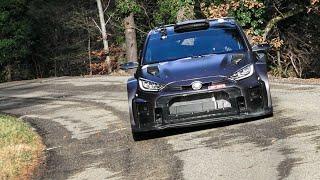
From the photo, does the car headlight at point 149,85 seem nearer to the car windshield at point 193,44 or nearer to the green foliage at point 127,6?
the car windshield at point 193,44

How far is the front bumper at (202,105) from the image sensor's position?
873 centimetres

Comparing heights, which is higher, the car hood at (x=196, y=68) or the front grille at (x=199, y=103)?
the car hood at (x=196, y=68)

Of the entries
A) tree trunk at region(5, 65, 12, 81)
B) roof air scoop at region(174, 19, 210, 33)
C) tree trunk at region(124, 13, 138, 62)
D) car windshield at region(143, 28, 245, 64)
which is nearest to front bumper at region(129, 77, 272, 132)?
car windshield at region(143, 28, 245, 64)

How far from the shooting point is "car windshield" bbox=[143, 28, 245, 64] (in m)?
9.95

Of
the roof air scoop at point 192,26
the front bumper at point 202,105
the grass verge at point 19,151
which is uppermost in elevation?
the roof air scoop at point 192,26

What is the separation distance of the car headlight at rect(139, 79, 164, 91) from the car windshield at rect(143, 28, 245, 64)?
2.68 ft

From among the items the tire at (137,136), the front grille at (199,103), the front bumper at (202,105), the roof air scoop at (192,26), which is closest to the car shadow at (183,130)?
the tire at (137,136)

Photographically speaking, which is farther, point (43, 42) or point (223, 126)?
point (43, 42)

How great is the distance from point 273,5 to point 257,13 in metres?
0.94

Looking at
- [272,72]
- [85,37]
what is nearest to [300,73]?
[272,72]

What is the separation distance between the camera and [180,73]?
29.3ft

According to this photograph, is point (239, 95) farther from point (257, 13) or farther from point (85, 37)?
point (85, 37)

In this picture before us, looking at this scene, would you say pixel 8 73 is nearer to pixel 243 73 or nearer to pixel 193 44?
pixel 193 44

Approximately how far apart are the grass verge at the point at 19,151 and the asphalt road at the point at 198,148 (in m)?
0.22
